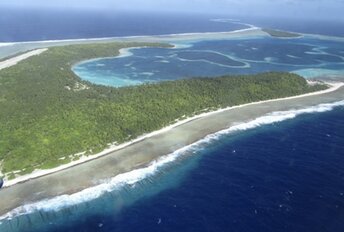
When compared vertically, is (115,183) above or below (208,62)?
above

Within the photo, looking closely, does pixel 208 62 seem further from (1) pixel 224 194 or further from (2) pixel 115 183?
(1) pixel 224 194

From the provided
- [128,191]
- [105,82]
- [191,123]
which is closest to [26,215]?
[128,191]

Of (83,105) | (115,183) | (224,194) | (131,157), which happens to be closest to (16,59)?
(83,105)

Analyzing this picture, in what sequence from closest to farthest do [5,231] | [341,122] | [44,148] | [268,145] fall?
[5,231]
[44,148]
[268,145]
[341,122]

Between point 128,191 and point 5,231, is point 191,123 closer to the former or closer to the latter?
point 128,191

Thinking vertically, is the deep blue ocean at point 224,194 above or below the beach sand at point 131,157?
below

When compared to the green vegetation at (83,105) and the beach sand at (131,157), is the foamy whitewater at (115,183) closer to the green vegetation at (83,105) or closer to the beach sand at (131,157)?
the beach sand at (131,157)

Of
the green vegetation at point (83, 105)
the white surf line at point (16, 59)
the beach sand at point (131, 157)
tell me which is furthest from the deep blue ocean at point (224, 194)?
the white surf line at point (16, 59)
